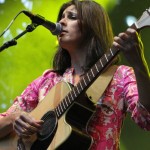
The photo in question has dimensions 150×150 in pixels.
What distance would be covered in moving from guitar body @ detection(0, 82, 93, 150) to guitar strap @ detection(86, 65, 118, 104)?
7 centimetres

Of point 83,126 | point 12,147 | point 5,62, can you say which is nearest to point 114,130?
point 83,126

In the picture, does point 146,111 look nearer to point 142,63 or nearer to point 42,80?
point 142,63

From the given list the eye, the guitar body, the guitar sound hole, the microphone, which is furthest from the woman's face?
the guitar sound hole

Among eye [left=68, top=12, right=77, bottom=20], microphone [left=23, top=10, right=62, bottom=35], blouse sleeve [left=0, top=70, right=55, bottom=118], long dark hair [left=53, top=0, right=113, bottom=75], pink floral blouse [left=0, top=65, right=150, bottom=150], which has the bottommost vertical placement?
pink floral blouse [left=0, top=65, right=150, bottom=150]

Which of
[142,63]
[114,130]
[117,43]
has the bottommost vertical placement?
[114,130]

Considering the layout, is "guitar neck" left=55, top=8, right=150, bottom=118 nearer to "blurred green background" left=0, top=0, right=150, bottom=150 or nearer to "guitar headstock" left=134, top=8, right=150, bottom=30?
"guitar headstock" left=134, top=8, right=150, bottom=30

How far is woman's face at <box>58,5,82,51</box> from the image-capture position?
2.09 meters

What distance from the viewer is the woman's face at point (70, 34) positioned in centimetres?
209

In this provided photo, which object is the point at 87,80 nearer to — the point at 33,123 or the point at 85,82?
the point at 85,82

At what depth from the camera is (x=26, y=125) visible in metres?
1.91

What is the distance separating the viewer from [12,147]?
6.68 ft

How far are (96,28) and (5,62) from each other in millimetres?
1351

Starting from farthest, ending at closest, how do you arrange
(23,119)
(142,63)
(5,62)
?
(5,62) < (23,119) < (142,63)

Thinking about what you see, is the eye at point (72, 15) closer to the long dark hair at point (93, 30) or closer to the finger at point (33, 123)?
the long dark hair at point (93, 30)
